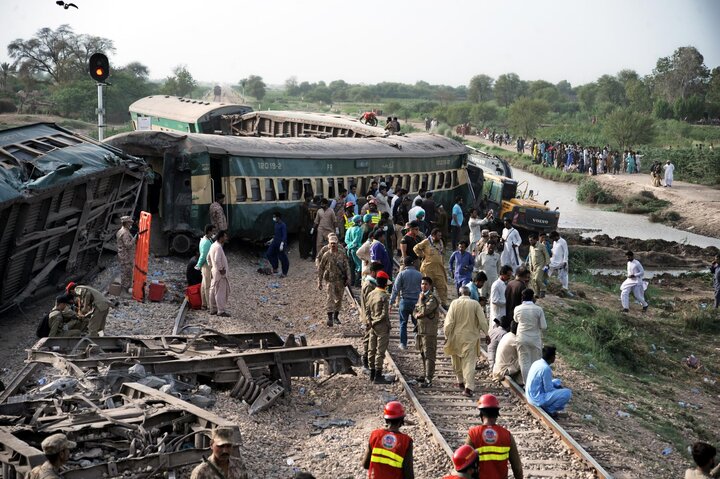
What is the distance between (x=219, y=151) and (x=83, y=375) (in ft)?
36.5

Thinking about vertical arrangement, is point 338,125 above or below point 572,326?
above

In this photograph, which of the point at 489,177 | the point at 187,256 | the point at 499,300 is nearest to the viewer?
the point at 499,300

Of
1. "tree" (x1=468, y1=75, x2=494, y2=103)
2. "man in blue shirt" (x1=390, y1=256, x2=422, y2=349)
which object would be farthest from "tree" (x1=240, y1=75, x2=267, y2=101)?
"man in blue shirt" (x1=390, y1=256, x2=422, y2=349)

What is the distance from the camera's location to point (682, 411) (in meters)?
15.7

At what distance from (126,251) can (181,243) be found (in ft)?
11.2

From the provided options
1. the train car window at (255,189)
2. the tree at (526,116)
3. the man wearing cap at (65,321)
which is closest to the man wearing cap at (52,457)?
the man wearing cap at (65,321)

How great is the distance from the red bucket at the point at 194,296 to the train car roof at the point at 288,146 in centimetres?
453

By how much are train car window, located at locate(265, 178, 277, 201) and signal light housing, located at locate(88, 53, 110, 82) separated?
4.44 meters

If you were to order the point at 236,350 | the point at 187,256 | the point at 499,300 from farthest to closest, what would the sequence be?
1. the point at 187,256
2. the point at 499,300
3. the point at 236,350

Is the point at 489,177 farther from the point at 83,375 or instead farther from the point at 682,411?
the point at 83,375

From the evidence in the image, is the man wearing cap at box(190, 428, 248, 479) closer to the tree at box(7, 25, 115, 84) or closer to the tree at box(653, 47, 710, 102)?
the tree at box(7, 25, 115, 84)

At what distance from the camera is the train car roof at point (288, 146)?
2061 cm

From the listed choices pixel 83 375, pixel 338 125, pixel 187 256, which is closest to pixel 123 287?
pixel 187 256

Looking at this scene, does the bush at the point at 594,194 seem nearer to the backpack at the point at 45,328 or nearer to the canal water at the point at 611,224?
the canal water at the point at 611,224
